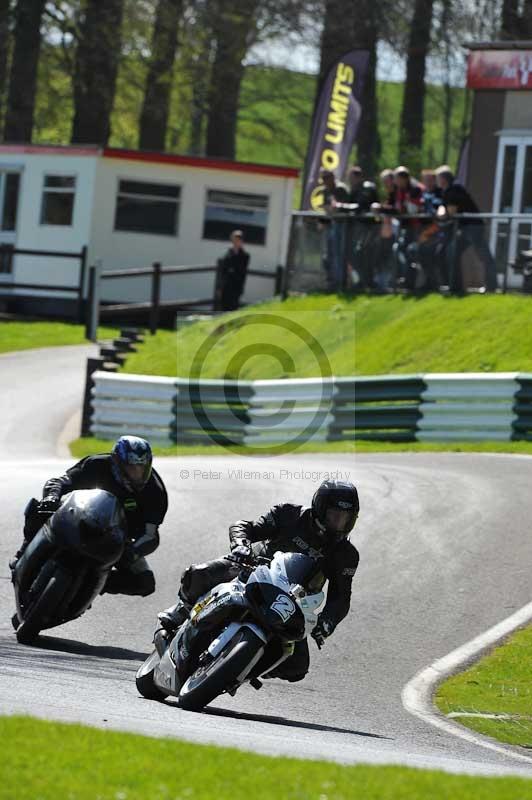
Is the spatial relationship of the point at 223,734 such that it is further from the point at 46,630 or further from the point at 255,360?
the point at 255,360

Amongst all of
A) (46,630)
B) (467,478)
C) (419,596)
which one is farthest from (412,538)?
(46,630)

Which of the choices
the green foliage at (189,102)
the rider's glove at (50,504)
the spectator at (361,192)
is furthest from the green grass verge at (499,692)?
the green foliage at (189,102)

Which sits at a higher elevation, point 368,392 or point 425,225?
point 425,225

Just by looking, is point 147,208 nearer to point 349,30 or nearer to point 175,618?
point 349,30

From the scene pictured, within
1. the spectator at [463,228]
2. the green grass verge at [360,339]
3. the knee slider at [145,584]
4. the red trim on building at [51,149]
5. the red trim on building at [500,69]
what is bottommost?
the knee slider at [145,584]

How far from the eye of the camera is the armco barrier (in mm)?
19266

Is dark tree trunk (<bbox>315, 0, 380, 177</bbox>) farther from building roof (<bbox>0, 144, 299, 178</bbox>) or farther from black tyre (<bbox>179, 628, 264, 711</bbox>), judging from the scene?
black tyre (<bbox>179, 628, 264, 711</bbox>)

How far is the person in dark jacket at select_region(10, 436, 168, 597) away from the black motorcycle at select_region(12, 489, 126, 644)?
0.98ft

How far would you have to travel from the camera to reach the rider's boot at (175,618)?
8.68 meters

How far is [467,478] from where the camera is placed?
16.5 metres

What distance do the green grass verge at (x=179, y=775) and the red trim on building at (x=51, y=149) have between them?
29.9m

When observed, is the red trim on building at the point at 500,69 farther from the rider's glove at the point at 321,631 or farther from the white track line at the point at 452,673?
the rider's glove at the point at 321,631

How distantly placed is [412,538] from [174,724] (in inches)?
273

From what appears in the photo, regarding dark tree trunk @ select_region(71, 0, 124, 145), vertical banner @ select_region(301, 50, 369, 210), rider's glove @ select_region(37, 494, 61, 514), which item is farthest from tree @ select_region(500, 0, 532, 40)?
rider's glove @ select_region(37, 494, 61, 514)
